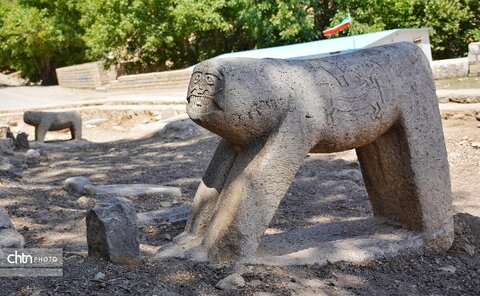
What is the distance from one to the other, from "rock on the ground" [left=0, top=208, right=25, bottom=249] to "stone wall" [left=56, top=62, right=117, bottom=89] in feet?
56.3

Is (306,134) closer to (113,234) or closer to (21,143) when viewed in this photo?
(113,234)

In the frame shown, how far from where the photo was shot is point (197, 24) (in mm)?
17688

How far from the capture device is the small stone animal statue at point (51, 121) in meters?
10.4

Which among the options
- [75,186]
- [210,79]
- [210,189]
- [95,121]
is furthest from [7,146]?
[210,79]

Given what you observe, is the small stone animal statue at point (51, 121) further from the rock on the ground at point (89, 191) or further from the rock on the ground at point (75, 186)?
the rock on the ground at point (89, 191)

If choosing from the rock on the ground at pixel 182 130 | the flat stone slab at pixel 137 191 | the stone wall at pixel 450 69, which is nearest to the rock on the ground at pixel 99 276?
the flat stone slab at pixel 137 191

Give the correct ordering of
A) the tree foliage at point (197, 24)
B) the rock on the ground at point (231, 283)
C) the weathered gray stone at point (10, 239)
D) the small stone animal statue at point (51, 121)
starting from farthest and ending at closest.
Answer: the tree foliage at point (197, 24) < the small stone animal statue at point (51, 121) < the weathered gray stone at point (10, 239) < the rock on the ground at point (231, 283)

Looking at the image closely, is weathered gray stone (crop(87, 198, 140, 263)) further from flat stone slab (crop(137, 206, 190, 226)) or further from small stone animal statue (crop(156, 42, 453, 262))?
flat stone slab (crop(137, 206, 190, 226))

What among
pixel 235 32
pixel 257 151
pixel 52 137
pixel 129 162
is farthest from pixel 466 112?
pixel 235 32

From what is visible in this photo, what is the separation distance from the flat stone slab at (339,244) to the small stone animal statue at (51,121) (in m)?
7.35

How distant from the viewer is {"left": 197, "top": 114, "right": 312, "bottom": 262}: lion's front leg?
333cm

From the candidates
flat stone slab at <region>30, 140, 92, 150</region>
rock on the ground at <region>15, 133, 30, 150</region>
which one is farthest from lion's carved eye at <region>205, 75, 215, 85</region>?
flat stone slab at <region>30, 140, 92, 150</region>

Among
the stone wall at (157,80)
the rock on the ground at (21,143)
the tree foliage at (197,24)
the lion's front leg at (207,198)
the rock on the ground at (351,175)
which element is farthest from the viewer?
the stone wall at (157,80)

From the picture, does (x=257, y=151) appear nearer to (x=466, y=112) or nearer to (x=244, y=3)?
(x=466, y=112)
